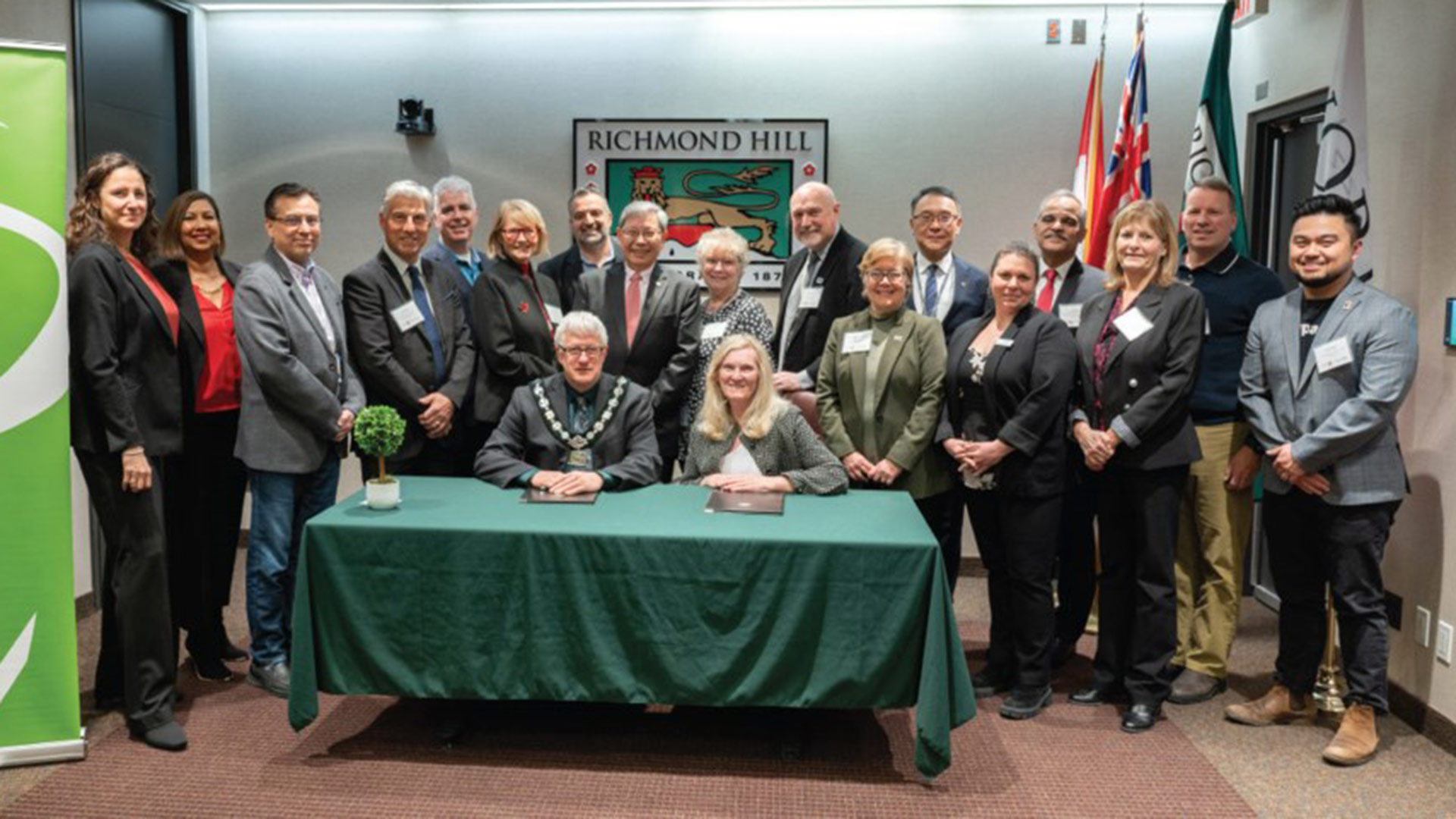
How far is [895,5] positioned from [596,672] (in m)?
3.47

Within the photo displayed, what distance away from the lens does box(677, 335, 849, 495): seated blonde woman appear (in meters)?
3.32

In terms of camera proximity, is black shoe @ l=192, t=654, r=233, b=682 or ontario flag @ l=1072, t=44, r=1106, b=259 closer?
black shoe @ l=192, t=654, r=233, b=682

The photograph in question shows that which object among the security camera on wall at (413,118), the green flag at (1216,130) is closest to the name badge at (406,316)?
the security camera on wall at (413,118)

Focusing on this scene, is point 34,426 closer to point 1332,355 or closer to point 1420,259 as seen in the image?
point 1332,355

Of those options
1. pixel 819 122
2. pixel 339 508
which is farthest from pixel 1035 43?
pixel 339 508

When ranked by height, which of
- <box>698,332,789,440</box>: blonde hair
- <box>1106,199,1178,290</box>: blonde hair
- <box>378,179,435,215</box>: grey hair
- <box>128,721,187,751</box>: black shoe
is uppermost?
<box>378,179,435,215</box>: grey hair

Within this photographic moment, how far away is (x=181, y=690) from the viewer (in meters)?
3.55

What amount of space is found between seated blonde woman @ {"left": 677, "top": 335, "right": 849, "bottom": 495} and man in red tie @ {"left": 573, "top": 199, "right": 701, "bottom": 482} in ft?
1.37

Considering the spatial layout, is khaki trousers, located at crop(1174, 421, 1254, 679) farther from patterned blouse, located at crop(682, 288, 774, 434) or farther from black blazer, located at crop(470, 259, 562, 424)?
black blazer, located at crop(470, 259, 562, 424)

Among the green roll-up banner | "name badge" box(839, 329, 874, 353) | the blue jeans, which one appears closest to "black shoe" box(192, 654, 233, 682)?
the blue jeans

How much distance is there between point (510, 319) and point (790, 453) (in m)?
1.12

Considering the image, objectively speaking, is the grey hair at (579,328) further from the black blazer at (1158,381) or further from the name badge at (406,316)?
the black blazer at (1158,381)

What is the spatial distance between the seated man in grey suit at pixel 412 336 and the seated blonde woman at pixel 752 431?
93 cm

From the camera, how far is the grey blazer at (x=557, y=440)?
3.38 m
